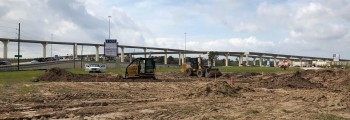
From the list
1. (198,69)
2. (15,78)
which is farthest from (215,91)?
(198,69)

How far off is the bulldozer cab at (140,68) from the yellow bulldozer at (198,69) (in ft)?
36.6

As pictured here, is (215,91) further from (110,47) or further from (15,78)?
(110,47)

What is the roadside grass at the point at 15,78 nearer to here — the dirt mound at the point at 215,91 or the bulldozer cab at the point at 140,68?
the bulldozer cab at the point at 140,68

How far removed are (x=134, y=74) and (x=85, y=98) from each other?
16.9 m

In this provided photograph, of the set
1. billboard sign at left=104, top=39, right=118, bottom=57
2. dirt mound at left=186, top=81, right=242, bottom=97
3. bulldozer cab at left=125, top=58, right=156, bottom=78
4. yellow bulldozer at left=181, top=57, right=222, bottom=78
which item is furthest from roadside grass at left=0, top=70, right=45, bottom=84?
billboard sign at left=104, top=39, right=118, bottom=57

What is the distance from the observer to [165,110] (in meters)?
17.6

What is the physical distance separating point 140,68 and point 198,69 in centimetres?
1347

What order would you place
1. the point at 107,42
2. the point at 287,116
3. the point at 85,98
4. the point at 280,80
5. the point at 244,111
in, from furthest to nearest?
the point at 107,42
the point at 280,80
the point at 85,98
the point at 244,111
the point at 287,116

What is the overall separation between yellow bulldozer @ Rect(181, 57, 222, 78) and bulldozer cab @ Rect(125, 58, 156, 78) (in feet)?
36.6

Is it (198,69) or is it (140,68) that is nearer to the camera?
(140,68)

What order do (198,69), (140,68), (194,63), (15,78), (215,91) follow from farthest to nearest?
1. (194,63)
2. (198,69)
3. (15,78)
4. (140,68)
5. (215,91)

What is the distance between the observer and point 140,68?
3941cm

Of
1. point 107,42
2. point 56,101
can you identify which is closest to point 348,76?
point 56,101

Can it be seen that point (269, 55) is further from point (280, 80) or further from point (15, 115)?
point (15, 115)
